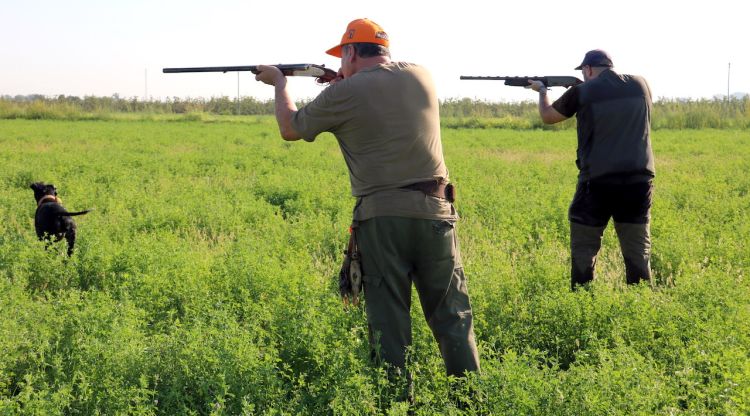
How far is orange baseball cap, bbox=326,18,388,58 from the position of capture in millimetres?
3879

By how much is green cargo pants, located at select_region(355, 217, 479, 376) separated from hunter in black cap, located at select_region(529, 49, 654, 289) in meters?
1.98

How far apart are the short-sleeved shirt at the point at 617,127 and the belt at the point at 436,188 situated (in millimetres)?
2052

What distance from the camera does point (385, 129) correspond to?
3.89 m

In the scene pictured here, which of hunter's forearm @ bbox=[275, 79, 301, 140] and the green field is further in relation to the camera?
hunter's forearm @ bbox=[275, 79, 301, 140]

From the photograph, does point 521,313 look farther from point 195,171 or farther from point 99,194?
point 195,171

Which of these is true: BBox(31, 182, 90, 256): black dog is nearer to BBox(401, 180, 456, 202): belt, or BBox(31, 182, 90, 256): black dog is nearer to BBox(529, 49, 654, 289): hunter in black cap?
BBox(401, 180, 456, 202): belt

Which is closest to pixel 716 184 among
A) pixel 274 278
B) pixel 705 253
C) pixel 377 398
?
pixel 705 253

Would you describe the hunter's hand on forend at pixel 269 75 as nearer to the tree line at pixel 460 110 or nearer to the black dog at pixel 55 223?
the black dog at pixel 55 223

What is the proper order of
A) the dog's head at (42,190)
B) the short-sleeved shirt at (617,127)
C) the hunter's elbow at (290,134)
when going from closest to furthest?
the hunter's elbow at (290,134)
the short-sleeved shirt at (617,127)
the dog's head at (42,190)

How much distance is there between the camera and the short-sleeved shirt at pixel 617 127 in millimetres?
5594

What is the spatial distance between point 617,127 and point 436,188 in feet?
7.60

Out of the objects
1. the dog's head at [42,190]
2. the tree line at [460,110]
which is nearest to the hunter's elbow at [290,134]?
the dog's head at [42,190]

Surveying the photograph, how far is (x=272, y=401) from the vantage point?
393cm

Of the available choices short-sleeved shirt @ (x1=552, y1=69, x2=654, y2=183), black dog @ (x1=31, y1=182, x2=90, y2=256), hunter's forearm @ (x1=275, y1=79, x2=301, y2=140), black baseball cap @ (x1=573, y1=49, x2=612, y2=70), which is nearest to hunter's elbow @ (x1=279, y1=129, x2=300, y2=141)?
hunter's forearm @ (x1=275, y1=79, x2=301, y2=140)
